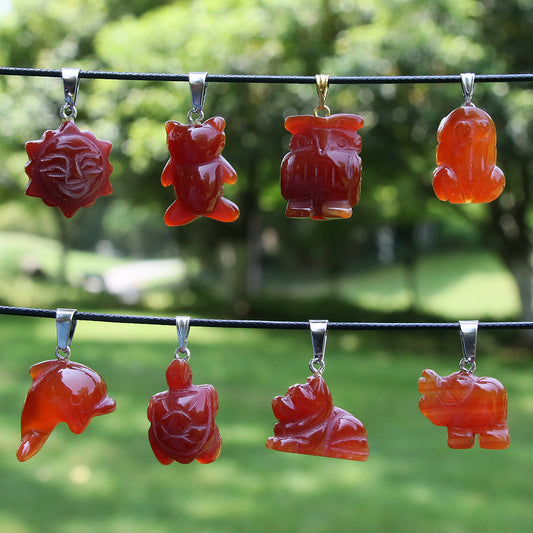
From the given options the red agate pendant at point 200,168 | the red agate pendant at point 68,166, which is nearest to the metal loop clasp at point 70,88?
the red agate pendant at point 68,166

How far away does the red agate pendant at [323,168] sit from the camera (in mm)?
1925

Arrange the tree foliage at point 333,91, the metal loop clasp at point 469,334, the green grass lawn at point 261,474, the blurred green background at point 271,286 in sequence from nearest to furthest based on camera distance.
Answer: the metal loop clasp at point 469,334 < the green grass lawn at point 261,474 < the blurred green background at point 271,286 < the tree foliage at point 333,91

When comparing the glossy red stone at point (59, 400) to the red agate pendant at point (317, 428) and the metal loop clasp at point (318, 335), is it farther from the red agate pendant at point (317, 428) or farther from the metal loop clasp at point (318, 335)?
the metal loop clasp at point (318, 335)

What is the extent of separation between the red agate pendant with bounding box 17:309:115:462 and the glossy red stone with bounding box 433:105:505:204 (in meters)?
1.07

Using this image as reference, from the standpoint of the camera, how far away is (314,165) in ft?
6.35

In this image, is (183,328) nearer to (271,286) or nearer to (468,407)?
(468,407)

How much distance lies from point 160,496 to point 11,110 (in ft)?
30.5

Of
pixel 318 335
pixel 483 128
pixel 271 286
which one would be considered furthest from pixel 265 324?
pixel 271 286

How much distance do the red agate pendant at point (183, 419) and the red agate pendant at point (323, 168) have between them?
52cm

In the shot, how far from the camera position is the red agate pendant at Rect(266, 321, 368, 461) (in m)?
1.91

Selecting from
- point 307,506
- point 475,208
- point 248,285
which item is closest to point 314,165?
point 307,506

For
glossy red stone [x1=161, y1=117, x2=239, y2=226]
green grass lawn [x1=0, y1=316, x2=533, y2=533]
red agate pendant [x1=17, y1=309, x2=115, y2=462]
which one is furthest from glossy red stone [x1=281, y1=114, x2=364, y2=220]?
green grass lawn [x1=0, y1=316, x2=533, y2=533]

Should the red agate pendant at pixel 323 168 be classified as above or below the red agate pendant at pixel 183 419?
above

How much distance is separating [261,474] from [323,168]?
12.8ft
